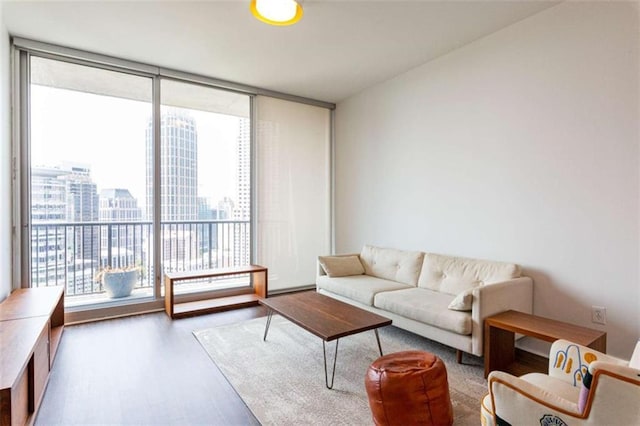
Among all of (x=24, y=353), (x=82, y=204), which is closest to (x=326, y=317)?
(x=24, y=353)

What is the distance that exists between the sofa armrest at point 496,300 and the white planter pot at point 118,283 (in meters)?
3.57

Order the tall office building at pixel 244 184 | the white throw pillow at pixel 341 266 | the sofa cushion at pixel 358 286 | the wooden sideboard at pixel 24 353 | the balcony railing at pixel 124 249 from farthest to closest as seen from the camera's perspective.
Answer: the tall office building at pixel 244 184, the white throw pillow at pixel 341 266, the balcony railing at pixel 124 249, the sofa cushion at pixel 358 286, the wooden sideboard at pixel 24 353

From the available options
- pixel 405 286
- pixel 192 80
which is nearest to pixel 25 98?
pixel 192 80

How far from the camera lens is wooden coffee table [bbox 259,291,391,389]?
7.28ft

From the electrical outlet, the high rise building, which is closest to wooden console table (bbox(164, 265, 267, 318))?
the high rise building

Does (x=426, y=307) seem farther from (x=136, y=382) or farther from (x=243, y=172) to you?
(x=243, y=172)

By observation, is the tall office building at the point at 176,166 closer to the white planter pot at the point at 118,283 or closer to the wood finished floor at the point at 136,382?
the white planter pot at the point at 118,283

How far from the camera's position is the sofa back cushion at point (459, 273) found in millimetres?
2838

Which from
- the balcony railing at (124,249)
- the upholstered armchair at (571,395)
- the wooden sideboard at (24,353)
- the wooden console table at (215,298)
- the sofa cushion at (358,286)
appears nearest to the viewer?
the upholstered armchair at (571,395)

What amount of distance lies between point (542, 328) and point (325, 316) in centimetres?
145

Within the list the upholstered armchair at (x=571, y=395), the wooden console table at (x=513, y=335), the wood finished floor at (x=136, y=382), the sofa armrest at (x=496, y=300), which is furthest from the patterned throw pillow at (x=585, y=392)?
the wood finished floor at (x=136, y=382)

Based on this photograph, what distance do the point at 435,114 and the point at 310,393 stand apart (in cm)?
295

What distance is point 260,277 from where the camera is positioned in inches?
171

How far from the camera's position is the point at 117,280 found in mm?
3785
